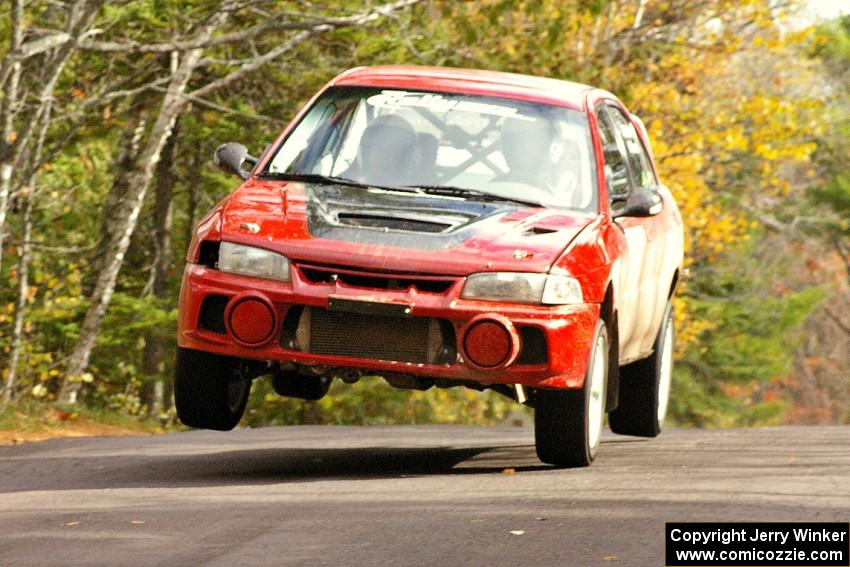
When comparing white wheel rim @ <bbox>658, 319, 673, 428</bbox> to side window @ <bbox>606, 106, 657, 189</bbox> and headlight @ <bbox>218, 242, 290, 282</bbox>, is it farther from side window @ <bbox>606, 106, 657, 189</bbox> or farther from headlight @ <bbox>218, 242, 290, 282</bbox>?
headlight @ <bbox>218, 242, 290, 282</bbox>

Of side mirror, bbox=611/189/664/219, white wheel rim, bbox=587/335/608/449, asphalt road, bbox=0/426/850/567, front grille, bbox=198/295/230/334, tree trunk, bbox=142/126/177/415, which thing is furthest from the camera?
tree trunk, bbox=142/126/177/415

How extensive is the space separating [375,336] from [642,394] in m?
3.59

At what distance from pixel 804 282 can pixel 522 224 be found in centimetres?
5620

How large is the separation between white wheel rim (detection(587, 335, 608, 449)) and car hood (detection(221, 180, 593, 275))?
63 centimetres

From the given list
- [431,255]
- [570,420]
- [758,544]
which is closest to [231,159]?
[431,255]

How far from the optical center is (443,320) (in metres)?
8.33

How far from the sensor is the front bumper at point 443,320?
324 inches

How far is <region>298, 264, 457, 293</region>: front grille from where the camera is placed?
827 cm

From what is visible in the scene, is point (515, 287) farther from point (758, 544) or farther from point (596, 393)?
point (758, 544)

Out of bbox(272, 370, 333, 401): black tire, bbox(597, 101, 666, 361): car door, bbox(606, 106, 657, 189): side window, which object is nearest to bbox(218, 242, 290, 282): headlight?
bbox(272, 370, 333, 401): black tire

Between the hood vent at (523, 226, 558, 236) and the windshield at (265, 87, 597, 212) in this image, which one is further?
the windshield at (265, 87, 597, 212)

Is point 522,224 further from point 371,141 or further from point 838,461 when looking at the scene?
point 838,461

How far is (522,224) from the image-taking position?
8672 millimetres

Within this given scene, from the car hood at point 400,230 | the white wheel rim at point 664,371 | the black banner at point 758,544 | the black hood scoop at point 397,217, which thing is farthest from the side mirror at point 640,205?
the black banner at point 758,544
